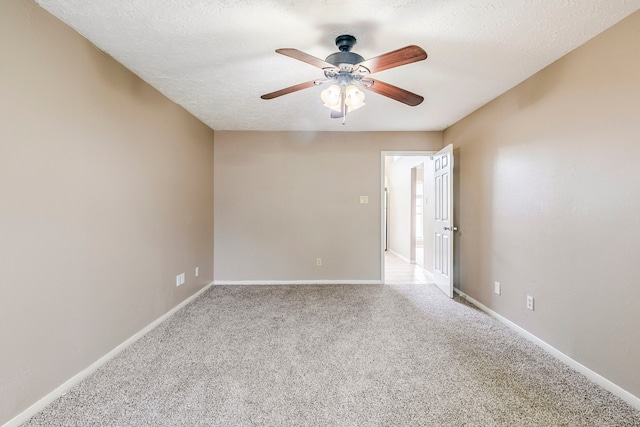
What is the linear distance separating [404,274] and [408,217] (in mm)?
1718

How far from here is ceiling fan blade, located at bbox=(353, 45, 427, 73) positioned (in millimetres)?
1526

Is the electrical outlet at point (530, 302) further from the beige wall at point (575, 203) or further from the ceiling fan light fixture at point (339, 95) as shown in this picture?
the ceiling fan light fixture at point (339, 95)

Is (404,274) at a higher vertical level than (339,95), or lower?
lower

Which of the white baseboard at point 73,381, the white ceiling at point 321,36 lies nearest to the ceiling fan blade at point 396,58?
the white ceiling at point 321,36

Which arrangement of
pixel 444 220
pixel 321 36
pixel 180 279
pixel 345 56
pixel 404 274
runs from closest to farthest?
pixel 345 56 → pixel 321 36 → pixel 180 279 → pixel 444 220 → pixel 404 274

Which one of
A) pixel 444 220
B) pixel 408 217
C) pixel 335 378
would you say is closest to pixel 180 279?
pixel 335 378

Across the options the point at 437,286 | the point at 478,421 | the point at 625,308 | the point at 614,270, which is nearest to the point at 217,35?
the point at 478,421

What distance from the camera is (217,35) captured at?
191cm

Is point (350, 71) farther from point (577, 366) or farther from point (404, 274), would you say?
point (404, 274)

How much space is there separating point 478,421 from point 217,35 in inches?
110

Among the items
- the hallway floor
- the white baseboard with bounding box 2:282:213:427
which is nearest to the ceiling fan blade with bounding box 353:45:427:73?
the white baseboard with bounding box 2:282:213:427

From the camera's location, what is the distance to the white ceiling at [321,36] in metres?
1.64

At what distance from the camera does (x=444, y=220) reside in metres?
3.85

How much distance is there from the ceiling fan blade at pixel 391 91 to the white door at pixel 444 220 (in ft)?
5.76
